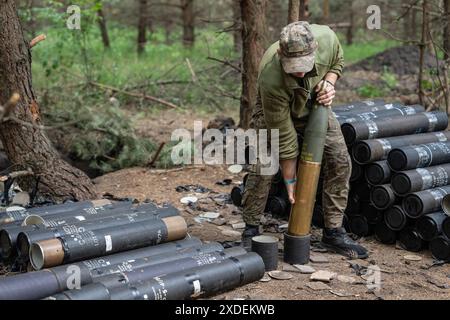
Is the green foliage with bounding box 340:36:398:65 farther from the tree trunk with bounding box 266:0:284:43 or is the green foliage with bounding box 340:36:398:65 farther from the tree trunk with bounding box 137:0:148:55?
the tree trunk with bounding box 137:0:148:55

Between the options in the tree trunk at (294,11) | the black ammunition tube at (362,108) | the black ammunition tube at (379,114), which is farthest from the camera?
the tree trunk at (294,11)

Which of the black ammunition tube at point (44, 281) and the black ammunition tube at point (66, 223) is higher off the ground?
the black ammunition tube at point (66, 223)

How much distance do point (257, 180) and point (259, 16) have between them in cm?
328

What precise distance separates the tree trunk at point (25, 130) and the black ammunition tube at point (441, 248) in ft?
10.9

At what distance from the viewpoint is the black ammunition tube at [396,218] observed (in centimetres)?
513

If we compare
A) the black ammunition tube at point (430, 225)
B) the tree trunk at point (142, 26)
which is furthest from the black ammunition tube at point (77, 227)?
the tree trunk at point (142, 26)

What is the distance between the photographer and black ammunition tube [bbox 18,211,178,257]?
4207 millimetres

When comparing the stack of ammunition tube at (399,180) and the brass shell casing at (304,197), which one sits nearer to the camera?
the brass shell casing at (304,197)

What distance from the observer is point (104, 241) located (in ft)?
14.0

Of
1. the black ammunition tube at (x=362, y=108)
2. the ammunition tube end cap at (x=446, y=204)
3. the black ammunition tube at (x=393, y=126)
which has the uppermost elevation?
the black ammunition tube at (x=362, y=108)

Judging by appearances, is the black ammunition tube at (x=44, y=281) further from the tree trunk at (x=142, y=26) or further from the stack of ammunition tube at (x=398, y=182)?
the tree trunk at (x=142, y=26)

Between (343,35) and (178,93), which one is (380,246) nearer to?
(178,93)

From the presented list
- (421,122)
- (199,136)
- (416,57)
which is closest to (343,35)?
(416,57)

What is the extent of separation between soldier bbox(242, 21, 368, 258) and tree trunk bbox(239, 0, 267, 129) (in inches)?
106
